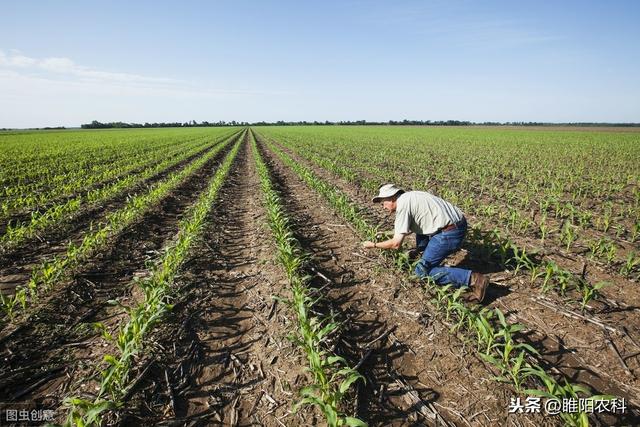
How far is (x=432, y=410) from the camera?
288 cm

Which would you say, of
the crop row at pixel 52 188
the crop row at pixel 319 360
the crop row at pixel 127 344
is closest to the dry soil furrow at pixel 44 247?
the crop row at pixel 52 188

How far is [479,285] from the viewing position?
14.4 feet

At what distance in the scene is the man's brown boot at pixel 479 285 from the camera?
4352 millimetres

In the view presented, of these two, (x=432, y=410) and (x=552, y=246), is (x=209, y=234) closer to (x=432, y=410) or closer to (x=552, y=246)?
(x=432, y=410)

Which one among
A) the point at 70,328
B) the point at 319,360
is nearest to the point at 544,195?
the point at 319,360

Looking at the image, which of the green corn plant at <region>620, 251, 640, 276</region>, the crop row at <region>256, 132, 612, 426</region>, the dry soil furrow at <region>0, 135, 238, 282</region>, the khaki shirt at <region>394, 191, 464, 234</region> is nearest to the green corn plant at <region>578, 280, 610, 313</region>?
the green corn plant at <region>620, 251, 640, 276</region>

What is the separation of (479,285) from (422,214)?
4.09 ft

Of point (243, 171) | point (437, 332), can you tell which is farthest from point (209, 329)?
point (243, 171)

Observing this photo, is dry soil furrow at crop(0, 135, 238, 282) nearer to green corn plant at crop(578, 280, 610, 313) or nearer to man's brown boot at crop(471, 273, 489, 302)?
man's brown boot at crop(471, 273, 489, 302)

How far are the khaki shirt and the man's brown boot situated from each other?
861 millimetres

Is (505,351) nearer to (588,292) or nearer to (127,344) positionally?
(588,292)

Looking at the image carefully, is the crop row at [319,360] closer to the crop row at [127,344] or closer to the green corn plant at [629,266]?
the crop row at [127,344]

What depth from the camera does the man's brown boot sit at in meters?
4.35

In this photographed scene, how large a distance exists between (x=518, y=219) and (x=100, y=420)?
29.1 ft
